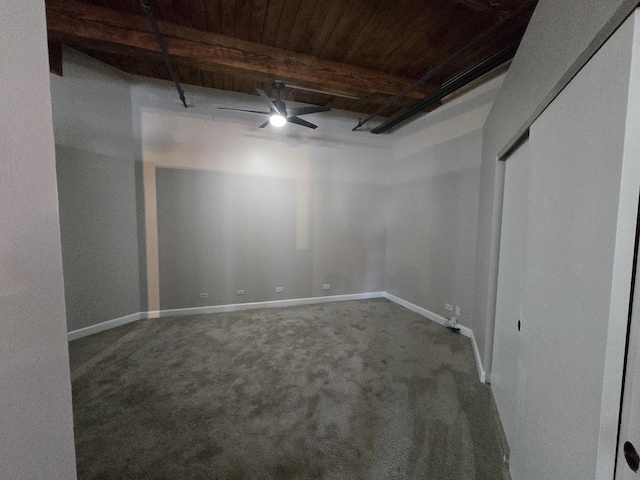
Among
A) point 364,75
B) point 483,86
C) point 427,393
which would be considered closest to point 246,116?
point 364,75

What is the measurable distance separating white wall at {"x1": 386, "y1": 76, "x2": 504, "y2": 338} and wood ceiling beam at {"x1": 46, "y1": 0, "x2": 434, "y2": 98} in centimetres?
102

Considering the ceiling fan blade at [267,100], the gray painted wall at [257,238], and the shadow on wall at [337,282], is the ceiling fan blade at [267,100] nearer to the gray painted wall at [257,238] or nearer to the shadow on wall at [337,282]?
the gray painted wall at [257,238]

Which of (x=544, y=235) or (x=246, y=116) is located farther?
(x=246, y=116)

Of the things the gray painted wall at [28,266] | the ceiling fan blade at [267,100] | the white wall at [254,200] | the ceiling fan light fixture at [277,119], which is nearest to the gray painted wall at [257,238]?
the white wall at [254,200]

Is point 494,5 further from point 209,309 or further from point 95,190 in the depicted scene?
point 209,309

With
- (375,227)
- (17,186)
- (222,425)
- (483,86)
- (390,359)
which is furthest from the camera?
(375,227)

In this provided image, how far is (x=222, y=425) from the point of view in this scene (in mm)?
1739

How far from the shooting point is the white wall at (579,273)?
668 mm

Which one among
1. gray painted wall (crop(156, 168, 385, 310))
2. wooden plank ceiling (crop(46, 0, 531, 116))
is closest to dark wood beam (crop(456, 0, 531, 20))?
wooden plank ceiling (crop(46, 0, 531, 116))

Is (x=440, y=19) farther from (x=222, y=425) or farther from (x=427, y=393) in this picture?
(x=222, y=425)

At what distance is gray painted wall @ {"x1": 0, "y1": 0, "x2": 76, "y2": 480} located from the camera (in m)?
0.56

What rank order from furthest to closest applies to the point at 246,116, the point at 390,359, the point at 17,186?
the point at 246,116, the point at 390,359, the point at 17,186

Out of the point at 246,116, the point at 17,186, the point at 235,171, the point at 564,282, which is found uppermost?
the point at 246,116

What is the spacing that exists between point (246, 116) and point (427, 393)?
4.34 metres
